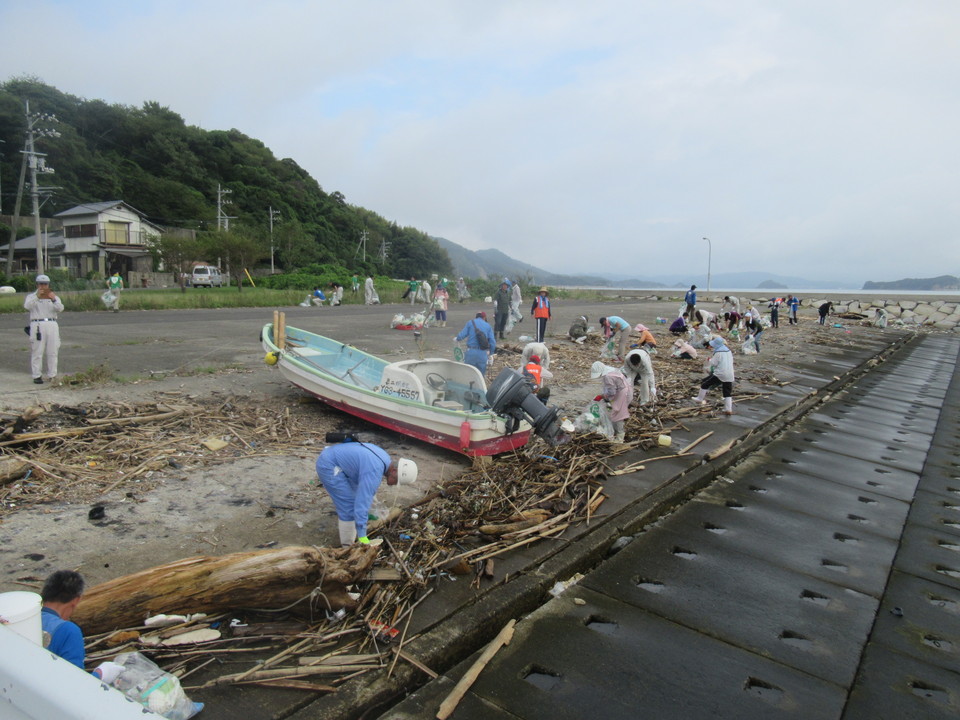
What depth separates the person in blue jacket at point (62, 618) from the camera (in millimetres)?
3123

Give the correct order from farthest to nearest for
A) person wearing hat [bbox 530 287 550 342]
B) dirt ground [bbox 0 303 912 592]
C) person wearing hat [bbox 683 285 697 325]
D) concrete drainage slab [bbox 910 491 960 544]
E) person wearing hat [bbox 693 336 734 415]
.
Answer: person wearing hat [bbox 683 285 697 325] < person wearing hat [bbox 530 287 550 342] < person wearing hat [bbox 693 336 734 415] < concrete drainage slab [bbox 910 491 960 544] < dirt ground [bbox 0 303 912 592]

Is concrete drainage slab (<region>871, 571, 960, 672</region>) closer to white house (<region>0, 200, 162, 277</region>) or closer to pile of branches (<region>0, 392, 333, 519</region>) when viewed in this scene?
pile of branches (<region>0, 392, 333, 519</region>)

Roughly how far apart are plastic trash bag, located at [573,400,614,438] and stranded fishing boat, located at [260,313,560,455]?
1.48 meters

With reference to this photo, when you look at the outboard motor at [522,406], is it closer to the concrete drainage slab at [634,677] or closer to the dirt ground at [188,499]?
the dirt ground at [188,499]

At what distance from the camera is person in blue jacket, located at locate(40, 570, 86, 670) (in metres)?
3.12

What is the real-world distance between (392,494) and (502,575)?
2.07 m

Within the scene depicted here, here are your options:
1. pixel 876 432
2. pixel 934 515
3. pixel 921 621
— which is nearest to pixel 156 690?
pixel 921 621

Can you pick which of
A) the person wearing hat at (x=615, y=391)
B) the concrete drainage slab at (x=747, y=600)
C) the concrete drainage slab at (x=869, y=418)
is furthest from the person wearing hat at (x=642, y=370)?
the concrete drainage slab at (x=869, y=418)

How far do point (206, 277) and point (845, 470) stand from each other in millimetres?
48737

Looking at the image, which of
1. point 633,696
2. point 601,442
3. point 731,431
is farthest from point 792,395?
point 633,696

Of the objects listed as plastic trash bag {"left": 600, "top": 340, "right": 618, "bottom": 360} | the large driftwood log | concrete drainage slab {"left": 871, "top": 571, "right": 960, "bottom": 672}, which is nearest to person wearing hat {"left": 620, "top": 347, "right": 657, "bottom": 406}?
concrete drainage slab {"left": 871, "top": 571, "right": 960, "bottom": 672}

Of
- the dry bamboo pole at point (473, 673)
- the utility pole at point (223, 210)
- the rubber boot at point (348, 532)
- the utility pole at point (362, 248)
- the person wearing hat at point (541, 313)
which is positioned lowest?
the dry bamboo pole at point (473, 673)

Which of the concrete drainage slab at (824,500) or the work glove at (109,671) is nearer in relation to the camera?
the work glove at (109,671)

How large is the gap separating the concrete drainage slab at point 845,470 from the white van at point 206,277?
155ft
